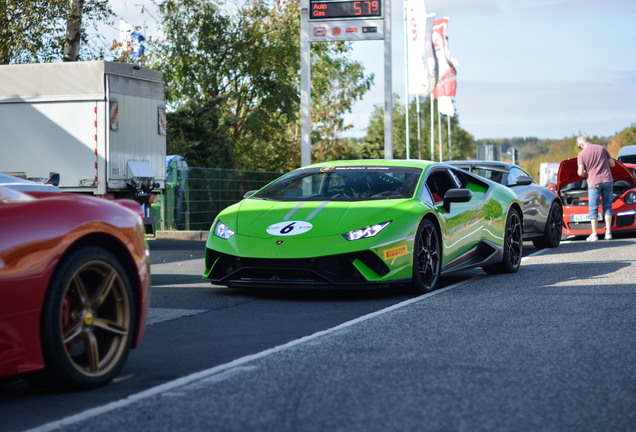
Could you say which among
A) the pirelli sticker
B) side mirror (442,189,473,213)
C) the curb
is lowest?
the curb

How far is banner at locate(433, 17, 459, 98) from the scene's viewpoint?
4362cm

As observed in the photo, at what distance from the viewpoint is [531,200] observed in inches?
549

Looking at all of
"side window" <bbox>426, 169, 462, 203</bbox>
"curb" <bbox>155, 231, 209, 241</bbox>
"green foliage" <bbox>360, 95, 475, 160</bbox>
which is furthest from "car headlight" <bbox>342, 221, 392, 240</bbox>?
"green foliage" <bbox>360, 95, 475, 160</bbox>

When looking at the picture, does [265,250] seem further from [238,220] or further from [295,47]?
[295,47]

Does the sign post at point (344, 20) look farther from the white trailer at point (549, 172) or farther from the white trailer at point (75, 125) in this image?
the white trailer at point (549, 172)

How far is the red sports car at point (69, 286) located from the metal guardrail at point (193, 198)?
15.3 metres

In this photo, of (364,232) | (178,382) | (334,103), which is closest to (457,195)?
(364,232)

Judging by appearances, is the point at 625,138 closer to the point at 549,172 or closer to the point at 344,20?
the point at 549,172

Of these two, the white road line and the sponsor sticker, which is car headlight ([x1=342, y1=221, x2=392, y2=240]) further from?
the sponsor sticker

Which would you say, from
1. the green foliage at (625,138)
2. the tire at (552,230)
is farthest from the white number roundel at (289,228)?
the green foliage at (625,138)

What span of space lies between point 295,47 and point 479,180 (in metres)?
28.0

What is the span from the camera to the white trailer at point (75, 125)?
600 inches

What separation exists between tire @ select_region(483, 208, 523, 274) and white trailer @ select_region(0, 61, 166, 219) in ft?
24.0

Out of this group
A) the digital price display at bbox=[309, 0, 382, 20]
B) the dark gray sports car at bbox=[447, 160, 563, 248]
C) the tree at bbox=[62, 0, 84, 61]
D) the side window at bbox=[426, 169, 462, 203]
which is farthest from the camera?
the tree at bbox=[62, 0, 84, 61]
